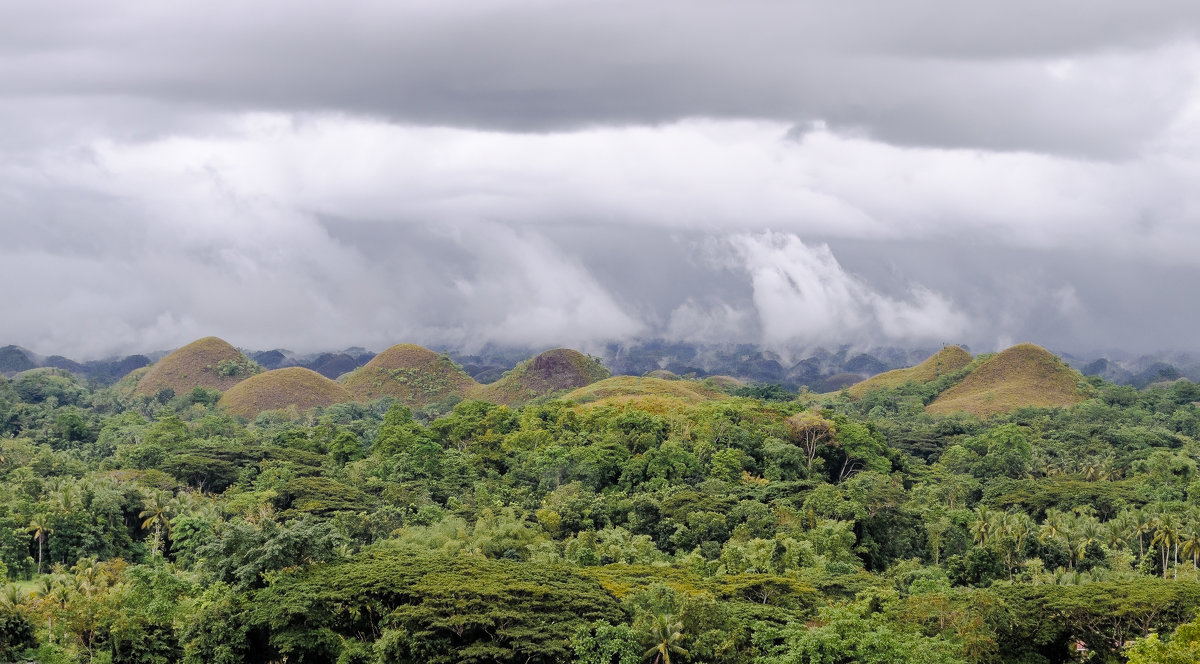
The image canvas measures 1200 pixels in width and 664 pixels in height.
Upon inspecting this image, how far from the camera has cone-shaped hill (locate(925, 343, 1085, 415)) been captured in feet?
478

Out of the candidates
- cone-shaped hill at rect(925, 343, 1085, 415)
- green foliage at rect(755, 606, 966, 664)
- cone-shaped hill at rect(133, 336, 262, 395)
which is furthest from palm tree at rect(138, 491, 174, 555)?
cone-shaped hill at rect(133, 336, 262, 395)

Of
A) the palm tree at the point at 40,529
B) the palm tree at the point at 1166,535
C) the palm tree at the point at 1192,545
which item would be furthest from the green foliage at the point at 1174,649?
the palm tree at the point at 40,529

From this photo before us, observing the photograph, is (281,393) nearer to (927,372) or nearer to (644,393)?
(644,393)

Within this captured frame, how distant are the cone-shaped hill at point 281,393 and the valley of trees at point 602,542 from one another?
151 ft

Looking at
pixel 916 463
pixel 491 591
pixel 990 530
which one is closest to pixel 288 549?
pixel 491 591

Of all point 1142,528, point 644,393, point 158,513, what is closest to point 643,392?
point 644,393

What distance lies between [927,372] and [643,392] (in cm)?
7670

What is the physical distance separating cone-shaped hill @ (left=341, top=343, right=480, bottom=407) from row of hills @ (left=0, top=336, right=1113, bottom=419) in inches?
6.7

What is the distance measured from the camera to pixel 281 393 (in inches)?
6398

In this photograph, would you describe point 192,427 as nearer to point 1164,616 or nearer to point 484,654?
point 484,654

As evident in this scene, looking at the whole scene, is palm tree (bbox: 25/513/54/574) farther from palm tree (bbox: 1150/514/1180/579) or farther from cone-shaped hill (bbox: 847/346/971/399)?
cone-shaped hill (bbox: 847/346/971/399)

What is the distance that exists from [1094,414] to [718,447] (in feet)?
231

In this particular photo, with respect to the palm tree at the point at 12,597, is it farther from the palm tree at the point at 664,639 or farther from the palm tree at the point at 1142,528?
the palm tree at the point at 1142,528

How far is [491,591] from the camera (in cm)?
3822
